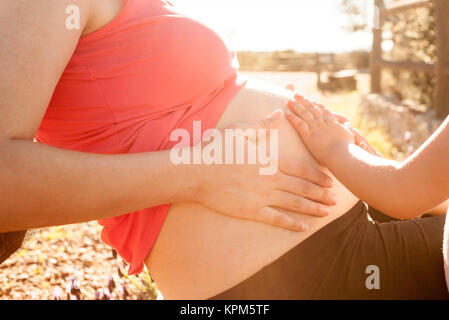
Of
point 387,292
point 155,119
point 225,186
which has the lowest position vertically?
point 387,292

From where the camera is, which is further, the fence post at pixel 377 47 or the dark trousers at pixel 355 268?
the fence post at pixel 377 47

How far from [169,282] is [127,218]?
210 millimetres

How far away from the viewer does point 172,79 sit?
127 cm

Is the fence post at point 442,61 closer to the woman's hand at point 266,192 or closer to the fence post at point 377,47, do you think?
the fence post at point 377,47

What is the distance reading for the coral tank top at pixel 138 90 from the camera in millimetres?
1227

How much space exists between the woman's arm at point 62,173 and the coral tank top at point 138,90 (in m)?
0.09

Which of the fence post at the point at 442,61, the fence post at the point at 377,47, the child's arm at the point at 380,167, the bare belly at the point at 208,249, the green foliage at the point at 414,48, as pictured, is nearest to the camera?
the child's arm at the point at 380,167

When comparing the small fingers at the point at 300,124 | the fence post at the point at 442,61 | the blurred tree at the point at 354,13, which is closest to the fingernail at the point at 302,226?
the small fingers at the point at 300,124

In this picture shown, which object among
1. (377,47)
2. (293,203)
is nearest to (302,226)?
(293,203)

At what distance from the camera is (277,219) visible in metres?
1.22

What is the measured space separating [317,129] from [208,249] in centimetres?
47

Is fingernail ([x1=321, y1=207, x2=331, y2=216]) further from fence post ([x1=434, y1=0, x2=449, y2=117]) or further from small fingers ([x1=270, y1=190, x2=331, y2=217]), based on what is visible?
fence post ([x1=434, y1=0, x2=449, y2=117])

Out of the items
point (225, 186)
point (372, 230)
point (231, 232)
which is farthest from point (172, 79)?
point (372, 230)

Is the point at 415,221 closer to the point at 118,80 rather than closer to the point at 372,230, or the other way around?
the point at 372,230
